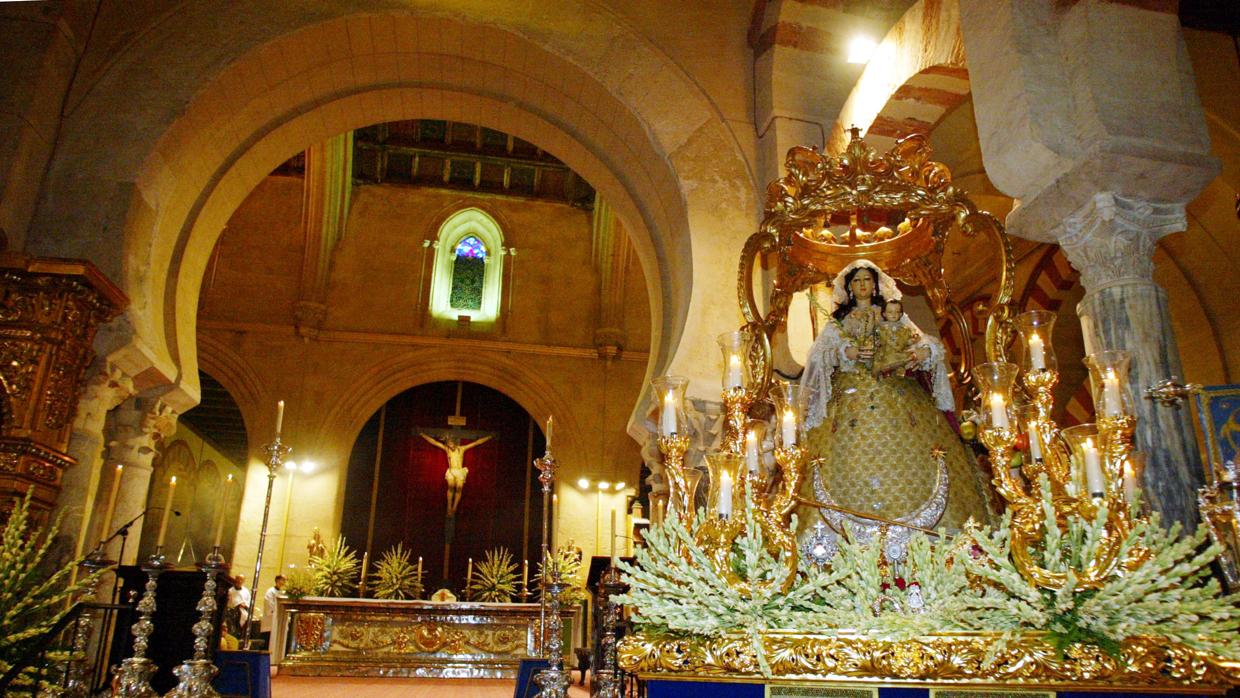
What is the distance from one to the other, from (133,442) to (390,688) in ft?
12.8

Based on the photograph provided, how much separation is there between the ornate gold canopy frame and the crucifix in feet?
40.7

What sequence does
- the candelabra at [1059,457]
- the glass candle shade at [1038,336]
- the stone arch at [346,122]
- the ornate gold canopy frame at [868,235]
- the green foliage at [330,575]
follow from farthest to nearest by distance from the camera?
the green foliage at [330,575] → the stone arch at [346,122] → the ornate gold canopy frame at [868,235] → the glass candle shade at [1038,336] → the candelabra at [1059,457]

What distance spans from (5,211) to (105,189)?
73 centimetres

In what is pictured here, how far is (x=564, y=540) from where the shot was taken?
16922 mm

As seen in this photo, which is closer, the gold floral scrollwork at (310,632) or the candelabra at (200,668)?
the candelabra at (200,668)

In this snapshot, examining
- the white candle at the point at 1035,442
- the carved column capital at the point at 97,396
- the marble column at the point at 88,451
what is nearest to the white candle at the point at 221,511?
the marble column at the point at 88,451

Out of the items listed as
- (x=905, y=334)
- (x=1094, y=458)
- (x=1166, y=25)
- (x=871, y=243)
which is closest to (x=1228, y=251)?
(x=1166, y=25)

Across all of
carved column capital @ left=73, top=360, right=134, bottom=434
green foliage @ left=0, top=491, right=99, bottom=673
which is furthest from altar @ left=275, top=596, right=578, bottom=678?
green foliage @ left=0, top=491, right=99, bottom=673

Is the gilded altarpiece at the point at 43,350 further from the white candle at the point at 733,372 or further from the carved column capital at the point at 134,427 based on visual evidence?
the white candle at the point at 733,372

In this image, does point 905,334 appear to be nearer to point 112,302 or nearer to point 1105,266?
point 1105,266

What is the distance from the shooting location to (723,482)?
12.0 ft

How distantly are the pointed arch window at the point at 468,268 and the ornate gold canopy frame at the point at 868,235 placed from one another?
13.1 m

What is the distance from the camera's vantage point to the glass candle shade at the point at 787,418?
412 cm

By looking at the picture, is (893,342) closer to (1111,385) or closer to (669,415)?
(1111,385)
